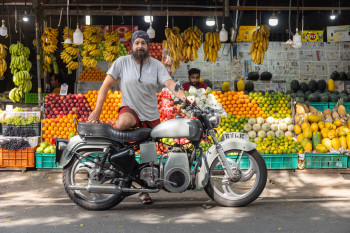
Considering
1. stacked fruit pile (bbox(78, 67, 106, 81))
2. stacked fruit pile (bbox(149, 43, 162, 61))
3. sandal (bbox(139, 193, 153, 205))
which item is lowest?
sandal (bbox(139, 193, 153, 205))

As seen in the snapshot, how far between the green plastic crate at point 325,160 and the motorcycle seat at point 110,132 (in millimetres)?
3303

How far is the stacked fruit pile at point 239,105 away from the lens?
7.63 m

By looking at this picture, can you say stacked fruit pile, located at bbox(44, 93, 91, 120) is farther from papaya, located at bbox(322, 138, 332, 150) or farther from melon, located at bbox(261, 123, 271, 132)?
papaya, located at bbox(322, 138, 332, 150)

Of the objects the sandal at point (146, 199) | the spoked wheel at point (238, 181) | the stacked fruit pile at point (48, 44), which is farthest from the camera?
the stacked fruit pile at point (48, 44)

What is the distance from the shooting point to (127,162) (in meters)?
4.44

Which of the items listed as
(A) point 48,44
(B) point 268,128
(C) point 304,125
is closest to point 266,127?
(B) point 268,128

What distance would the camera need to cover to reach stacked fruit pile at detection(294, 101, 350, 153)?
6938mm

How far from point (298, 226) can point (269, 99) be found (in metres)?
3.97

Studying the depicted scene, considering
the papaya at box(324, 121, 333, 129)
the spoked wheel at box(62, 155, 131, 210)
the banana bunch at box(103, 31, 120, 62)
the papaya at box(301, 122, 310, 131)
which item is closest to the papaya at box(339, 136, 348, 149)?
the papaya at box(324, 121, 333, 129)

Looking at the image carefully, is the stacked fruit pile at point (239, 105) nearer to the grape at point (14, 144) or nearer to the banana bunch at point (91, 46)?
the banana bunch at point (91, 46)

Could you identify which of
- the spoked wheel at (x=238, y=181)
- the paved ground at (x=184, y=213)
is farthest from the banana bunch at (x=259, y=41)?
the spoked wheel at (x=238, y=181)

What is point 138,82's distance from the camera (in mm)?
4695

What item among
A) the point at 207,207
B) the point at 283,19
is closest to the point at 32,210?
the point at 207,207

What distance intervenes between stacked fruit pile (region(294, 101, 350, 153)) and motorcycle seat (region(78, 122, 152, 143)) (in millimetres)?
3533
